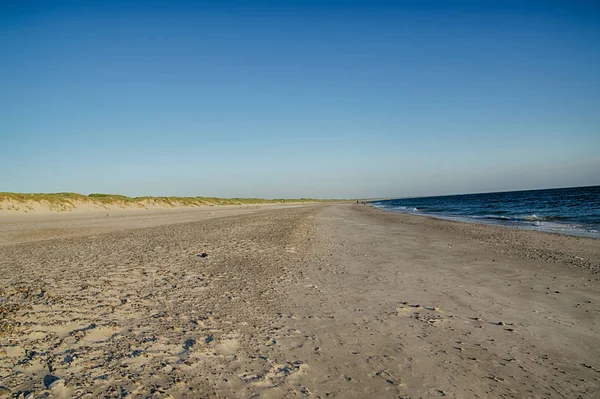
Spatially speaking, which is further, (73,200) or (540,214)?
(73,200)

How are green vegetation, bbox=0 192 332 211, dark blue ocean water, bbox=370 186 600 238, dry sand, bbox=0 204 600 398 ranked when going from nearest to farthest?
1. dry sand, bbox=0 204 600 398
2. dark blue ocean water, bbox=370 186 600 238
3. green vegetation, bbox=0 192 332 211

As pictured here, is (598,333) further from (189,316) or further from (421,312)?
(189,316)

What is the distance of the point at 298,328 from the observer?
5086mm

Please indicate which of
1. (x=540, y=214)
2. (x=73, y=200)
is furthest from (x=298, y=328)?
(x=73, y=200)

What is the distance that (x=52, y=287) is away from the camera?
22.6ft

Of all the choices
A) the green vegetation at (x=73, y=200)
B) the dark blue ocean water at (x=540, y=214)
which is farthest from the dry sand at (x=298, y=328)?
the green vegetation at (x=73, y=200)

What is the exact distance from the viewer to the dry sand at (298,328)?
3.62m

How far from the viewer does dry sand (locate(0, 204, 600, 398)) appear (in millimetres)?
3617

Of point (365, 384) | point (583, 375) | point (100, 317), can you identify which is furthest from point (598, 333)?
point (100, 317)

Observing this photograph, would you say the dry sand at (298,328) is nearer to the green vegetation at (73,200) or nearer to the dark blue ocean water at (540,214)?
the dark blue ocean water at (540,214)

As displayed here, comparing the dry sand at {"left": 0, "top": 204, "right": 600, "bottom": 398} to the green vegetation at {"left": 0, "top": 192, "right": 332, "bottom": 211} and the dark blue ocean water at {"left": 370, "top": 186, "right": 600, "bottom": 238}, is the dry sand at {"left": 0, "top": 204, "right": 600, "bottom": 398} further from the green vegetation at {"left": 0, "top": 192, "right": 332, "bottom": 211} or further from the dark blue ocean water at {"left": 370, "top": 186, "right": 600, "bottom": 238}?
the green vegetation at {"left": 0, "top": 192, "right": 332, "bottom": 211}

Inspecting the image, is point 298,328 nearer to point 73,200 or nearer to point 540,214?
point 540,214

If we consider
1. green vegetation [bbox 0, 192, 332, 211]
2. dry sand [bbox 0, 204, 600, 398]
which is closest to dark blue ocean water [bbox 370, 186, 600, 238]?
dry sand [bbox 0, 204, 600, 398]

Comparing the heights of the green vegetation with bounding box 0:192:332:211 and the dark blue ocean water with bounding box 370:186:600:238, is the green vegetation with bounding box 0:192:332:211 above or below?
above
